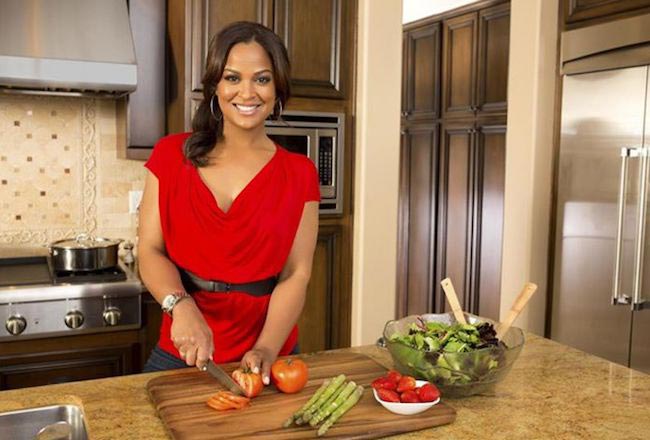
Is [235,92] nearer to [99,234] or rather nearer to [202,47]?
[202,47]

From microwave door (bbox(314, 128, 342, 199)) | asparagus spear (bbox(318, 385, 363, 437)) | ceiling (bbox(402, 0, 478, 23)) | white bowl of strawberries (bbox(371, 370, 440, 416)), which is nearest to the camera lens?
asparagus spear (bbox(318, 385, 363, 437))

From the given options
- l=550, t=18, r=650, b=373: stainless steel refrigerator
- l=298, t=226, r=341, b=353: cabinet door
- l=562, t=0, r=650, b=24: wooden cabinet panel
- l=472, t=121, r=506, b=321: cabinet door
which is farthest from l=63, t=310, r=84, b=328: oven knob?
l=472, t=121, r=506, b=321: cabinet door

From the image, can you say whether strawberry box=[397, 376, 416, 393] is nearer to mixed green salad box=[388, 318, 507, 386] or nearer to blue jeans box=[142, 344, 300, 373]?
mixed green salad box=[388, 318, 507, 386]

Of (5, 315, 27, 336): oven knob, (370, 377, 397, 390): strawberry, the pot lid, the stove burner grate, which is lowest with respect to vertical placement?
(5, 315, 27, 336): oven knob

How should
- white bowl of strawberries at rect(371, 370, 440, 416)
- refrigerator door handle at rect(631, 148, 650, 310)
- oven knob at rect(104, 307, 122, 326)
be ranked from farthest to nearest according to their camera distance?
1. refrigerator door handle at rect(631, 148, 650, 310)
2. oven knob at rect(104, 307, 122, 326)
3. white bowl of strawberries at rect(371, 370, 440, 416)

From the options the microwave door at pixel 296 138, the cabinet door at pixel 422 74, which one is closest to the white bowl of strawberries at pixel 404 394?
the microwave door at pixel 296 138

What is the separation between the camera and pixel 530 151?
3.24 m

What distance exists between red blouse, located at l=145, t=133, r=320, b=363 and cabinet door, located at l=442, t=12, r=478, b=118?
2.82 metres

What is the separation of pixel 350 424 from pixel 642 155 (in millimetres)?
1920

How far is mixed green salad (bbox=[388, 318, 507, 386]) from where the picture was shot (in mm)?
1496

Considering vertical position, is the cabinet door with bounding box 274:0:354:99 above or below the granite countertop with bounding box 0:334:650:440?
above

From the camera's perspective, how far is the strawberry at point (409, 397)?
55.3 inches

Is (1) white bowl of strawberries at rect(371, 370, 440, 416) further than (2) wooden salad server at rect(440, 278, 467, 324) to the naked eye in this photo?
No

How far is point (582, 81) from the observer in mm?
3055
